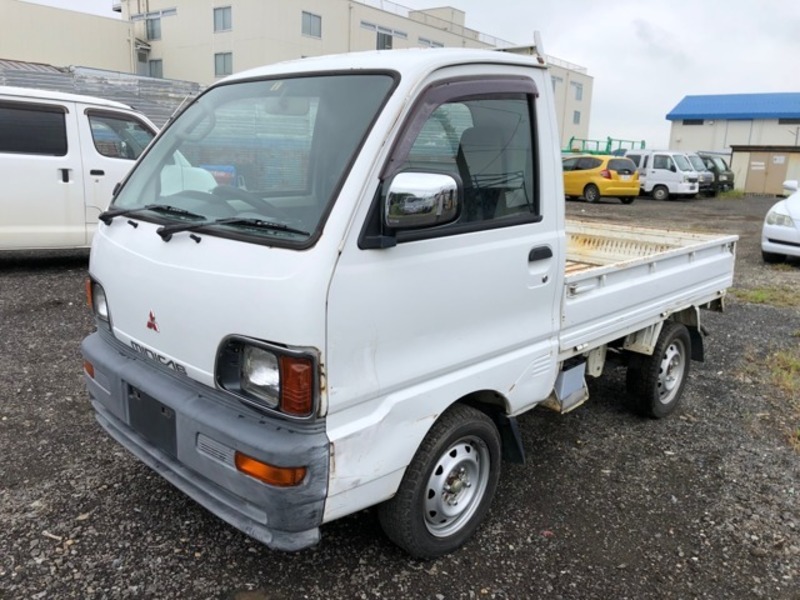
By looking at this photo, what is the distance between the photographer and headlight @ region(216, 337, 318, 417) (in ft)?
7.14

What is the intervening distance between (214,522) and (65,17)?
4388 cm

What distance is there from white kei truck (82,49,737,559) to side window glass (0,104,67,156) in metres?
5.17

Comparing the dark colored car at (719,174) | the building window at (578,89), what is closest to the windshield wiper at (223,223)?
the dark colored car at (719,174)

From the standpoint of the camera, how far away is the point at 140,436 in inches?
111

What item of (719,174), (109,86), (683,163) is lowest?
(719,174)

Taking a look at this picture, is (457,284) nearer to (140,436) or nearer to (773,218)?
(140,436)

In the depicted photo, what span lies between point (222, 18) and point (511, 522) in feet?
136

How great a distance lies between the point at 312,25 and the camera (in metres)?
39.4

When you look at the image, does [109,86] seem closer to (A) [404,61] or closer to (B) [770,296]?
(B) [770,296]

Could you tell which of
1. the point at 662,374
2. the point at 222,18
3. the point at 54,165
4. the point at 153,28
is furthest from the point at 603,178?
the point at 153,28

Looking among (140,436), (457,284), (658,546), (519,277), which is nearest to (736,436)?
(658,546)

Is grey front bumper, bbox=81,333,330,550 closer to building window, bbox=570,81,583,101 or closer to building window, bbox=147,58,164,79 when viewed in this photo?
building window, bbox=147,58,164,79

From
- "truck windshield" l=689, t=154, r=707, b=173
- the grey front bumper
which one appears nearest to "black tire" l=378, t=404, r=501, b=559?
the grey front bumper

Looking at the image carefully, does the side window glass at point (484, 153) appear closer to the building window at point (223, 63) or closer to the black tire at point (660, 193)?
the black tire at point (660, 193)
